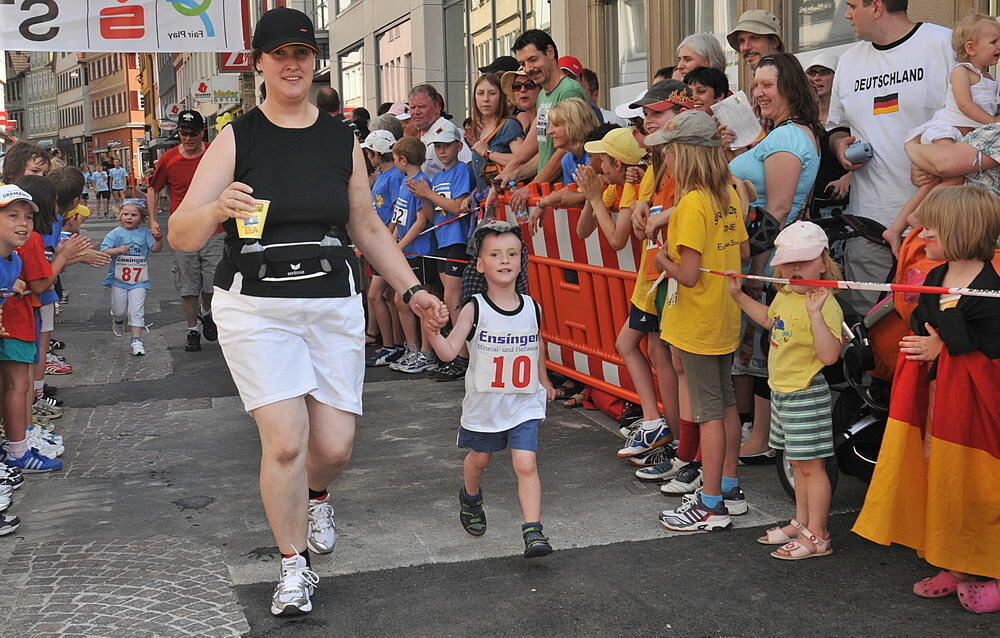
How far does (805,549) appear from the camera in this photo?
473 centimetres

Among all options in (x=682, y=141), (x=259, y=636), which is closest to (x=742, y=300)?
(x=682, y=141)

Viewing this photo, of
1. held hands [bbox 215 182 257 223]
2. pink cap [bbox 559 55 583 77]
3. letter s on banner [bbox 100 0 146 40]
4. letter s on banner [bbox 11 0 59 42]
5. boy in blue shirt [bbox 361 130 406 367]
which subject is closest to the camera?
held hands [bbox 215 182 257 223]

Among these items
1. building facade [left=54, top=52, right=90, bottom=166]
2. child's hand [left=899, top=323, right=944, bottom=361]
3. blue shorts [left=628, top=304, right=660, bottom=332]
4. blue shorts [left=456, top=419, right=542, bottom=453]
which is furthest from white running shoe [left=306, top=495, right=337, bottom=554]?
building facade [left=54, top=52, right=90, bottom=166]

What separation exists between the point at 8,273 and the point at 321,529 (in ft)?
7.96

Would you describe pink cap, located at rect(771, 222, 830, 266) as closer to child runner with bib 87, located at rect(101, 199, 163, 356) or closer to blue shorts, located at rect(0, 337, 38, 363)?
blue shorts, located at rect(0, 337, 38, 363)

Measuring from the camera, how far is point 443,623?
13.7ft

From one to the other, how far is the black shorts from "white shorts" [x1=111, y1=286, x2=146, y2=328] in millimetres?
3321

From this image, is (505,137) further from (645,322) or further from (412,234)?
(645,322)

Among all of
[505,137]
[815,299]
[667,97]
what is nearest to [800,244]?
[815,299]

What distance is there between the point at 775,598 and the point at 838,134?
2.92m

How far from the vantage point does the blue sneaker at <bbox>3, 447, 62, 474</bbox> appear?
6395 mm

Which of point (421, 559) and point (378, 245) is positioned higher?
point (378, 245)

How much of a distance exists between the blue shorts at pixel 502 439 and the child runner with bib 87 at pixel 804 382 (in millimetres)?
1018

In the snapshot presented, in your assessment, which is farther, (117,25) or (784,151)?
(117,25)
